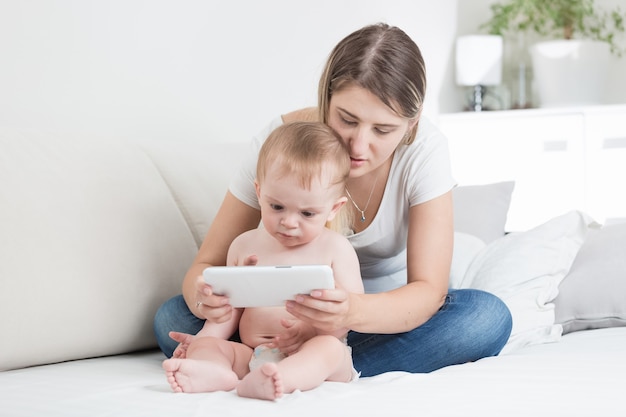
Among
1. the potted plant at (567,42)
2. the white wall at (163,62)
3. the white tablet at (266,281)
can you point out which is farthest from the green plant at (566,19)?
the white tablet at (266,281)

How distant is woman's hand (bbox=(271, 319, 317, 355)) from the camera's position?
1.36 m

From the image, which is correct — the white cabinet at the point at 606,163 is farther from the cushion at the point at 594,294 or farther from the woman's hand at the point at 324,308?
the woman's hand at the point at 324,308

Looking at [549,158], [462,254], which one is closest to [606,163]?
[549,158]

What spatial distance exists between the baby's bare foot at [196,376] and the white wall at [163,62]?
1.00m

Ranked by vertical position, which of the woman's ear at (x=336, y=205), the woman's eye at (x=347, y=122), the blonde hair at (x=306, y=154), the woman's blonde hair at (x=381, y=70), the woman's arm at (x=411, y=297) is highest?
the woman's blonde hair at (x=381, y=70)

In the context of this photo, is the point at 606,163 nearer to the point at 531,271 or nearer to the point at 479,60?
the point at 479,60

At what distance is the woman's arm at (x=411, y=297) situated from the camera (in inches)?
49.0

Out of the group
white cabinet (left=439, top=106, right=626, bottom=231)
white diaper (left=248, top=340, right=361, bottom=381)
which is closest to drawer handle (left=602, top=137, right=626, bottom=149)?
white cabinet (left=439, top=106, right=626, bottom=231)

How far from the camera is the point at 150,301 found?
1.74m

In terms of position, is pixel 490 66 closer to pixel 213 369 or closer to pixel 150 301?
pixel 150 301

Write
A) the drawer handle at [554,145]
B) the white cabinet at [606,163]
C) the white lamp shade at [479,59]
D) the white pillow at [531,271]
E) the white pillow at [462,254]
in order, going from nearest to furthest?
the white pillow at [531,271], the white pillow at [462,254], the white cabinet at [606,163], the drawer handle at [554,145], the white lamp shade at [479,59]

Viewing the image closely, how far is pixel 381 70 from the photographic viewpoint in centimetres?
155

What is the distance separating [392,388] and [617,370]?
382mm

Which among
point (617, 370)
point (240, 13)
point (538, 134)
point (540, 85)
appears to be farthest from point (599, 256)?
point (540, 85)
